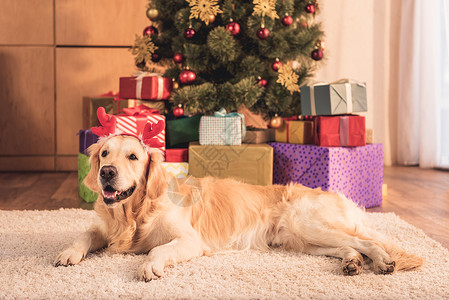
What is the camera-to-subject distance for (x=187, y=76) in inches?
118

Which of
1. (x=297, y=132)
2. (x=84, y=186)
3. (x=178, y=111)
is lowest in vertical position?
(x=84, y=186)

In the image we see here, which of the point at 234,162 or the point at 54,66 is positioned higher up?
the point at 54,66

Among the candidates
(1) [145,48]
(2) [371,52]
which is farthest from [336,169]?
(2) [371,52]

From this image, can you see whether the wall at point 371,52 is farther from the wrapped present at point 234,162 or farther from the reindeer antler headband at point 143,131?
the reindeer antler headband at point 143,131

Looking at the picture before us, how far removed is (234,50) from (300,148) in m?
0.79

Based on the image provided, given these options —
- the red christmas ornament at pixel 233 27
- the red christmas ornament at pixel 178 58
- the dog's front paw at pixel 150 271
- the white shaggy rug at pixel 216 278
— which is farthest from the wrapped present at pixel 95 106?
the dog's front paw at pixel 150 271

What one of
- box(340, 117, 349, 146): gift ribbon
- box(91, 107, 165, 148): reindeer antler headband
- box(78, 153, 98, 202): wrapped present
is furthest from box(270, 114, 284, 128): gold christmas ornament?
box(91, 107, 165, 148): reindeer antler headband

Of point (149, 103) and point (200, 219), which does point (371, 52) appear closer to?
point (149, 103)

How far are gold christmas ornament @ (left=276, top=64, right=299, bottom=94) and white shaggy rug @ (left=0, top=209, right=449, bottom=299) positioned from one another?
139 centimetres

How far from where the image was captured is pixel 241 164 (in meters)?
2.80

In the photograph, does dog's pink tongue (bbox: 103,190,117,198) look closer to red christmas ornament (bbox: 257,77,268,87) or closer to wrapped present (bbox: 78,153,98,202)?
wrapped present (bbox: 78,153,98,202)

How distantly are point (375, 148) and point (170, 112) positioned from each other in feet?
4.82

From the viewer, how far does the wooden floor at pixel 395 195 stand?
261 cm

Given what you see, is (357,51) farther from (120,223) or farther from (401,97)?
(120,223)
